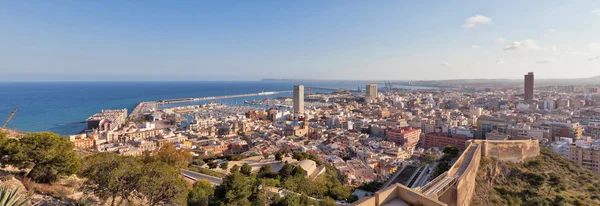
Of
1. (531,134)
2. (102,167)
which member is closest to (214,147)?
(102,167)

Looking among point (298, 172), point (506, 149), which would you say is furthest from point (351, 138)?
point (298, 172)

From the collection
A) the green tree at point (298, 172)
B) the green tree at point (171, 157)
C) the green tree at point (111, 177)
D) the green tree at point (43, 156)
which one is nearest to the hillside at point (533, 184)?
the green tree at point (298, 172)

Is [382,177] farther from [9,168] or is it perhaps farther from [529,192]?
[9,168]

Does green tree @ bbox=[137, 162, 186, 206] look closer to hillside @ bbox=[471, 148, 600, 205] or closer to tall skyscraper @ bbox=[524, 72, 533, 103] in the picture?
hillside @ bbox=[471, 148, 600, 205]

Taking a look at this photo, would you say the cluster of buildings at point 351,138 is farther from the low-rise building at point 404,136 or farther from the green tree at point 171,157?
the green tree at point 171,157

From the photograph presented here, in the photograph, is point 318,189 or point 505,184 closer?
point 318,189
